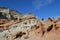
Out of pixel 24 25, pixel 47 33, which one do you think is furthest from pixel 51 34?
pixel 24 25

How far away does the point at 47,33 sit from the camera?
23.1m

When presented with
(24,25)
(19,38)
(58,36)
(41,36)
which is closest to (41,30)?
(41,36)

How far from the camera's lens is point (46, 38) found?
2278cm

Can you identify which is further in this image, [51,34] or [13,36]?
[13,36]

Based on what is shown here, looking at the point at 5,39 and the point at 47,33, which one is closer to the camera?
the point at 47,33

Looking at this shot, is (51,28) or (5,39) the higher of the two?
(51,28)

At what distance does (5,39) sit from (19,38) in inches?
172

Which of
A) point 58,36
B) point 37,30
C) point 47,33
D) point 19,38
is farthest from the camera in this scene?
point 19,38

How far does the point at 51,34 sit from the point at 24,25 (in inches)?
442

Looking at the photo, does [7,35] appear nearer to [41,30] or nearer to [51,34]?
[41,30]

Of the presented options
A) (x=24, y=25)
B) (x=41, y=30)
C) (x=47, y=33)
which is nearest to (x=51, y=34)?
(x=47, y=33)

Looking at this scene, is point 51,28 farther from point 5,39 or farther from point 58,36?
point 5,39

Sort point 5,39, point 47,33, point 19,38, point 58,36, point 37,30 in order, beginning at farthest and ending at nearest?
point 5,39 → point 19,38 → point 37,30 → point 47,33 → point 58,36

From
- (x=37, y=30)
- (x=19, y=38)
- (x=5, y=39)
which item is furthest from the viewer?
(x=5, y=39)
